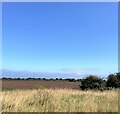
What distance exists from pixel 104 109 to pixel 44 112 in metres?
2.14

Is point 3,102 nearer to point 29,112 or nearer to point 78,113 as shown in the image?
point 29,112

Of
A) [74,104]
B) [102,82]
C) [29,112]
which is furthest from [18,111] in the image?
[102,82]

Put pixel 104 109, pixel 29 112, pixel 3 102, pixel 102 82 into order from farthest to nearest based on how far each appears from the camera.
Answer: pixel 102 82 < pixel 3 102 < pixel 104 109 < pixel 29 112

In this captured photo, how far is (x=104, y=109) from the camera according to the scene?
40.6 ft

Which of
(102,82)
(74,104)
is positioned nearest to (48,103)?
(74,104)

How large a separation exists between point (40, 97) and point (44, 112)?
3.08 metres

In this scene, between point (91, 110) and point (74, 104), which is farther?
point (74, 104)

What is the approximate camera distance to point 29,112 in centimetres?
1158

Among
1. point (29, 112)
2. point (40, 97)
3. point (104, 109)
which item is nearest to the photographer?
point (29, 112)

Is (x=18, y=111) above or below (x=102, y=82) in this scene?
below

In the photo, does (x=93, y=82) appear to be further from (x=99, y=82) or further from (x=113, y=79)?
(x=113, y=79)

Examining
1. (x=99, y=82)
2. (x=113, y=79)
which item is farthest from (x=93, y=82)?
(x=113, y=79)

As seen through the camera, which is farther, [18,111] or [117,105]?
[117,105]

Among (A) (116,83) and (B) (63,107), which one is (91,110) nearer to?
(B) (63,107)
